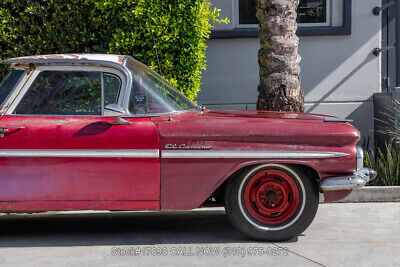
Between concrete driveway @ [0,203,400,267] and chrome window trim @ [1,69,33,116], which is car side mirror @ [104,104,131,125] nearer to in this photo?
chrome window trim @ [1,69,33,116]

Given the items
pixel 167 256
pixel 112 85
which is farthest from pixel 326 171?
pixel 112 85

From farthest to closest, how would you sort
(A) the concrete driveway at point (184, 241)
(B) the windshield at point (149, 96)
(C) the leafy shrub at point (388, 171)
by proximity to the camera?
(C) the leafy shrub at point (388, 171), (B) the windshield at point (149, 96), (A) the concrete driveway at point (184, 241)

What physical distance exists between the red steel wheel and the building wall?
517 cm

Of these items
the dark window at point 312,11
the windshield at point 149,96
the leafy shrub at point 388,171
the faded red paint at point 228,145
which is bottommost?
the leafy shrub at point 388,171

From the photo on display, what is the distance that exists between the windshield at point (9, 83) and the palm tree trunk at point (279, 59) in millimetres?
3408

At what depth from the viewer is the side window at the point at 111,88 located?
18.2ft

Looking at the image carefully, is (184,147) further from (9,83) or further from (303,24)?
(303,24)

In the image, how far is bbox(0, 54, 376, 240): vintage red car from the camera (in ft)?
17.5

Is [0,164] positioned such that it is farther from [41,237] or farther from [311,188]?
[311,188]

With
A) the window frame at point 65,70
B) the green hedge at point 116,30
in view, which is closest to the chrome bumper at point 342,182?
the window frame at point 65,70

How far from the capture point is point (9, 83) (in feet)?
18.4

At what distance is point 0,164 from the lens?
209 inches

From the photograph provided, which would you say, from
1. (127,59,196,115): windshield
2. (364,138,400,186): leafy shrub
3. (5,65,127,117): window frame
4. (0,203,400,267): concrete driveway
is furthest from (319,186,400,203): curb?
(5,65,127,117): window frame

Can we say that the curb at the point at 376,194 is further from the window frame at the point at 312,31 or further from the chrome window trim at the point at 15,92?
the chrome window trim at the point at 15,92
